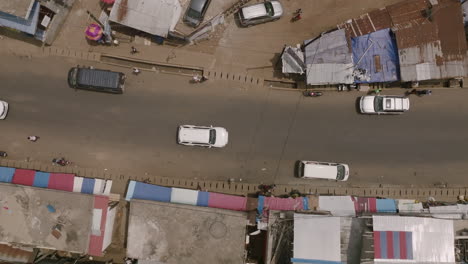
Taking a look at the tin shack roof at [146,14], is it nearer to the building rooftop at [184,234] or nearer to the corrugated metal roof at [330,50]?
the corrugated metal roof at [330,50]

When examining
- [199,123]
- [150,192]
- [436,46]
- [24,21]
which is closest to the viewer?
[24,21]

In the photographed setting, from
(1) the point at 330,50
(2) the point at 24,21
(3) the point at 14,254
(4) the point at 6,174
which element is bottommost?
(3) the point at 14,254

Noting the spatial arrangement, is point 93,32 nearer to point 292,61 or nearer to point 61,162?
point 61,162

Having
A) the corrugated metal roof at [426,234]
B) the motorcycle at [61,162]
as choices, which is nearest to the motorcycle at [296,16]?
the corrugated metal roof at [426,234]

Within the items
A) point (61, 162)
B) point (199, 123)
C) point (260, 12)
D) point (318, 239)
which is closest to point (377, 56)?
point (260, 12)

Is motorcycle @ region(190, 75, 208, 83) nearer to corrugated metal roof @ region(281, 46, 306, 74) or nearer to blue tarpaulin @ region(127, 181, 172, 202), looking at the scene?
corrugated metal roof @ region(281, 46, 306, 74)

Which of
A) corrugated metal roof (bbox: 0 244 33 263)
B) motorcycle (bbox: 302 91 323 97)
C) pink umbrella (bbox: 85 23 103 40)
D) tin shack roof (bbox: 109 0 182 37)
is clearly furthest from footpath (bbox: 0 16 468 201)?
corrugated metal roof (bbox: 0 244 33 263)
